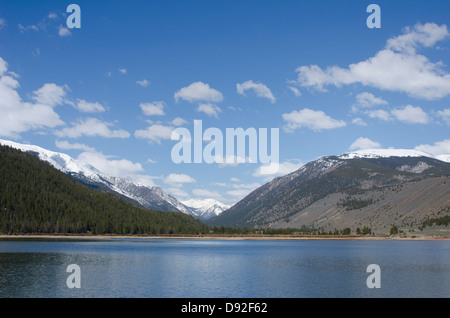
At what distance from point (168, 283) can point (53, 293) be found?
15789 millimetres

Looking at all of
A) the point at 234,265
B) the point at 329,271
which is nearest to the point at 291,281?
the point at 329,271

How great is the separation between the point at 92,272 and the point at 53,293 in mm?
19143

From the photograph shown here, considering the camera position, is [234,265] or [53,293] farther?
[234,265]

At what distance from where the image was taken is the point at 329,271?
76.8 metres
